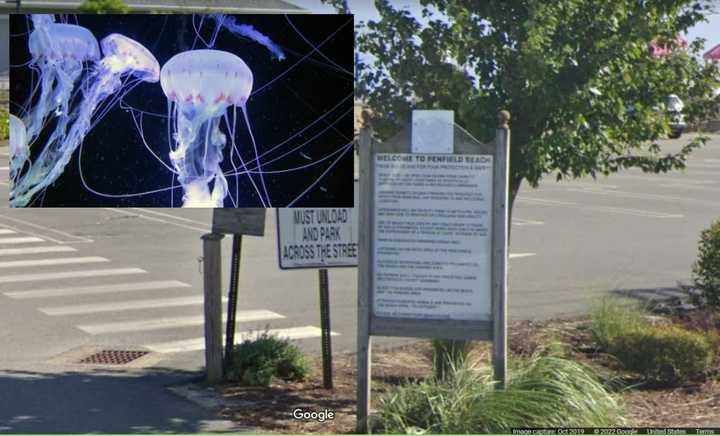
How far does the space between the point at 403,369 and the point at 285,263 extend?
1.37 meters

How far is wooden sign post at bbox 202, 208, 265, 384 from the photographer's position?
29.2 feet

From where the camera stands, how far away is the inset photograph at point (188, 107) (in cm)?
905

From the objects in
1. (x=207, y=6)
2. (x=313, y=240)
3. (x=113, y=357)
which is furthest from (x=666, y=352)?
(x=207, y=6)

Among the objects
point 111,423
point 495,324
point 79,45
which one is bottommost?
point 111,423

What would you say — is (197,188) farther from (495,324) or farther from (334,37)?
(495,324)

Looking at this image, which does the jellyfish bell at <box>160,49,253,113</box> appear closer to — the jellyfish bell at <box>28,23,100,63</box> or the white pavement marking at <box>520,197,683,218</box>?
the jellyfish bell at <box>28,23,100,63</box>

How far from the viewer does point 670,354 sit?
9086 mm

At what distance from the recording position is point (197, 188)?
925 cm

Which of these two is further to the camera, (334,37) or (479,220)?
(334,37)

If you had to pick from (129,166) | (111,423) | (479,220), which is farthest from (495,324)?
(129,166)

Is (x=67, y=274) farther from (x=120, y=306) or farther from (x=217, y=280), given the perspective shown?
(x=217, y=280)

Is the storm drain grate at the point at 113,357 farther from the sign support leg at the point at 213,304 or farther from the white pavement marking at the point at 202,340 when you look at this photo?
the sign support leg at the point at 213,304

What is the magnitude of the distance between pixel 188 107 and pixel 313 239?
1.42 meters

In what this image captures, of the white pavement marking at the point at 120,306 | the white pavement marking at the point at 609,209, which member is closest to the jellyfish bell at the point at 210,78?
the white pavement marking at the point at 120,306
